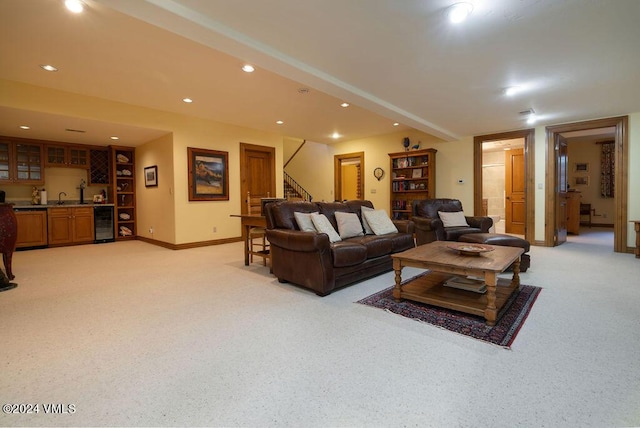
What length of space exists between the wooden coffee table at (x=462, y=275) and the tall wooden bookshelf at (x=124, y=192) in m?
6.77

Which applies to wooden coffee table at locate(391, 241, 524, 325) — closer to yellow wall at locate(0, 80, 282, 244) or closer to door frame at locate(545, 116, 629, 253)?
door frame at locate(545, 116, 629, 253)

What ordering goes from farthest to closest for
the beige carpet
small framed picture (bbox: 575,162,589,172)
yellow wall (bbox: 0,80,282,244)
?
small framed picture (bbox: 575,162,589,172), yellow wall (bbox: 0,80,282,244), the beige carpet

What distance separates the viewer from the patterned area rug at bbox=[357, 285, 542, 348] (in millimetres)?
2121

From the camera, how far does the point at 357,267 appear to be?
3.28 m

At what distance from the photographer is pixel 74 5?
92.1 inches

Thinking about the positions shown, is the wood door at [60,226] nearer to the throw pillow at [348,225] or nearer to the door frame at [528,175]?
the throw pillow at [348,225]

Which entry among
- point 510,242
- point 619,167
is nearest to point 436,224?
point 510,242

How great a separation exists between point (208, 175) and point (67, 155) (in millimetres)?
3180

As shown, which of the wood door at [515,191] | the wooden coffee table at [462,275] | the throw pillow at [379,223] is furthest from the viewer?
the wood door at [515,191]

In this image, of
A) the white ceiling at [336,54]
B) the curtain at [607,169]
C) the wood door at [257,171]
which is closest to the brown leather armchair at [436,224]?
the white ceiling at [336,54]

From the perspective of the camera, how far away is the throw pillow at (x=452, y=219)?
488 cm

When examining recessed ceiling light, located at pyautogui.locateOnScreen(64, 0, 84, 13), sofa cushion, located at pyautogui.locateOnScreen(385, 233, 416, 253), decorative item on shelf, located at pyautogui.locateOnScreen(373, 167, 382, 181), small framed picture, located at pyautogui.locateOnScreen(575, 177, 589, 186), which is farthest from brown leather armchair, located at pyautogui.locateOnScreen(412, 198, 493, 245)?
small framed picture, located at pyautogui.locateOnScreen(575, 177, 589, 186)

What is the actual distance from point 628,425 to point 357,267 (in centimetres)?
221

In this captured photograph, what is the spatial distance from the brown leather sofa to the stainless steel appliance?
5147 millimetres
